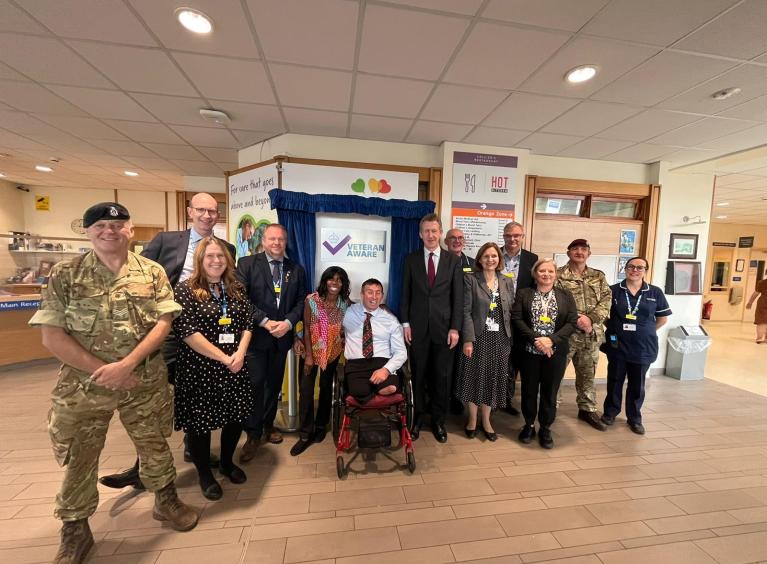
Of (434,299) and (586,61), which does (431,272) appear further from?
(586,61)

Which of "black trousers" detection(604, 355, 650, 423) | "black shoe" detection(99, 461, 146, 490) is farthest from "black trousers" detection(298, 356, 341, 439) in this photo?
"black trousers" detection(604, 355, 650, 423)

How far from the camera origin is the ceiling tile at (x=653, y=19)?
1.64 metres

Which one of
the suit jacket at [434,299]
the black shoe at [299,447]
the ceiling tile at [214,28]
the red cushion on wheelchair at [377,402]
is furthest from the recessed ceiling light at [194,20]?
the black shoe at [299,447]

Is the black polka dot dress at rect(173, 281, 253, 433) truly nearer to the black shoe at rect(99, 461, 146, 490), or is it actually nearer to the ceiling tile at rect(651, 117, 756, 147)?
the black shoe at rect(99, 461, 146, 490)

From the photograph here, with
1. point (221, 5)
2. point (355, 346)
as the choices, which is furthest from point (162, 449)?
point (221, 5)

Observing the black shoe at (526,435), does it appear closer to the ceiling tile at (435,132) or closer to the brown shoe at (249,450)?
the brown shoe at (249,450)

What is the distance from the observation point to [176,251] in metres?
2.12

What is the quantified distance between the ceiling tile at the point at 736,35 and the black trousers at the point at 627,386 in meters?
2.41

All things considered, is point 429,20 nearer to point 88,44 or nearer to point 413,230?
point 413,230

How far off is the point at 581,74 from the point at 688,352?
4.28 meters

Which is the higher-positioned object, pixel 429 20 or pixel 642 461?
pixel 429 20

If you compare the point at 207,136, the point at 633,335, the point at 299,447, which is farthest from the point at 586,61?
the point at 207,136

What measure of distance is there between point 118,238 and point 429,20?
6.79 ft

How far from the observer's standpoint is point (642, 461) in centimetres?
245
